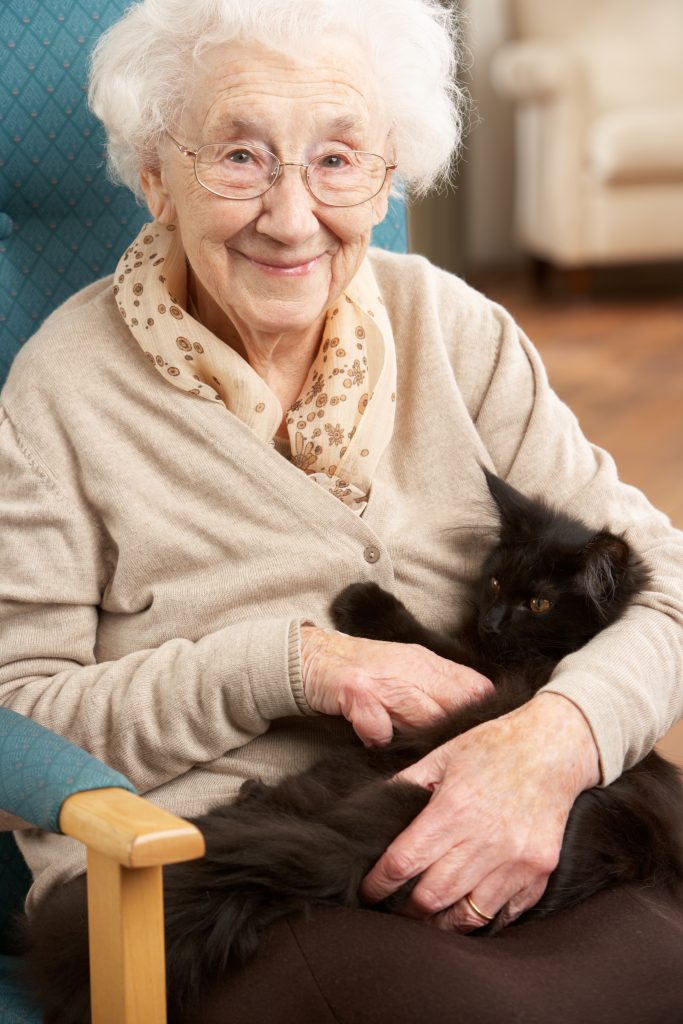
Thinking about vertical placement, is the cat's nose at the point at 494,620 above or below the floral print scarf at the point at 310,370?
below

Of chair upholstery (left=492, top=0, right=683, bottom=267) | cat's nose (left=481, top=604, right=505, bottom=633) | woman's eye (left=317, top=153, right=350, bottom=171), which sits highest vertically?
woman's eye (left=317, top=153, right=350, bottom=171)

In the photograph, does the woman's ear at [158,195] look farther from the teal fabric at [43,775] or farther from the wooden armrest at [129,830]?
the wooden armrest at [129,830]

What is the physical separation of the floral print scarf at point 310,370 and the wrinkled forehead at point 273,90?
19 centimetres

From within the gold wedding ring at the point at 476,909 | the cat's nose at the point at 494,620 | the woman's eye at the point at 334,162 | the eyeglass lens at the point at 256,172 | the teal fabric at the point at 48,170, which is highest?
the woman's eye at the point at 334,162

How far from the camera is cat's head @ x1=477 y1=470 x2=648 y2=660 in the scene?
147 centimetres

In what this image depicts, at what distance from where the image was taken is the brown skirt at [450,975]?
3.58ft

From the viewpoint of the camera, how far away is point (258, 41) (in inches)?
55.1

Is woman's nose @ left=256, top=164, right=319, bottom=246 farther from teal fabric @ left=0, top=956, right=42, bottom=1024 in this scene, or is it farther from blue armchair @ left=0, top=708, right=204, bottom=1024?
teal fabric @ left=0, top=956, right=42, bottom=1024

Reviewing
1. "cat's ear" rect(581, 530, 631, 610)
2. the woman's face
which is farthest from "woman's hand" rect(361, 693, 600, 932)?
the woman's face

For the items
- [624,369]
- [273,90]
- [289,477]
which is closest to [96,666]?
[289,477]

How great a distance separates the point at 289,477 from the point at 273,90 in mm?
445

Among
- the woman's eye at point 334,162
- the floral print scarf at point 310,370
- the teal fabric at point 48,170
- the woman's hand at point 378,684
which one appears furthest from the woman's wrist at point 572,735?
the teal fabric at point 48,170

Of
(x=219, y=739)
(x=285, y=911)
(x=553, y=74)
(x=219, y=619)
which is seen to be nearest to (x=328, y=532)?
(x=219, y=619)

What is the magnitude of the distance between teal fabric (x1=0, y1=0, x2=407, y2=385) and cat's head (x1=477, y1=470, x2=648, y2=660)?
68 centimetres
